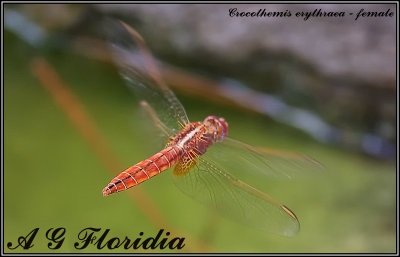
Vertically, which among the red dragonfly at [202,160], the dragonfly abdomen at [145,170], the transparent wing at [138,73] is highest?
the transparent wing at [138,73]

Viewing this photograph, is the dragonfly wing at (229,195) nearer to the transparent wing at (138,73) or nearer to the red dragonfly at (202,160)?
the red dragonfly at (202,160)

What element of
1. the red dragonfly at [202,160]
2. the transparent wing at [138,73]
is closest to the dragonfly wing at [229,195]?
the red dragonfly at [202,160]

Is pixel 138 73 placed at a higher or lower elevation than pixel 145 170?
higher

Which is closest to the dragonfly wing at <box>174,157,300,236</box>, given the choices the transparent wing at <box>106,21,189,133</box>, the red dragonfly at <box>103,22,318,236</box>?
the red dragonfly at <box>103,22,318,236</box>

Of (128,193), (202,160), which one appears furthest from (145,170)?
(128,193)

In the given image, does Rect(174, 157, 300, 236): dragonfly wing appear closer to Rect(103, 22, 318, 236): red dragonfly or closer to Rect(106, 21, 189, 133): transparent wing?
Rect(103, 22, 318, 236): red dragonfly

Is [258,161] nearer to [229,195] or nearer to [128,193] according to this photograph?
[229,195]

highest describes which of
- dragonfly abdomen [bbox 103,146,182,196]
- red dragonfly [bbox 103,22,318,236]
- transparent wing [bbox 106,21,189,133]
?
transparent wing [bbox 106,21,189,133]

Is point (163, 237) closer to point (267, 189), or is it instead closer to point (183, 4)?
point (267, 189)
